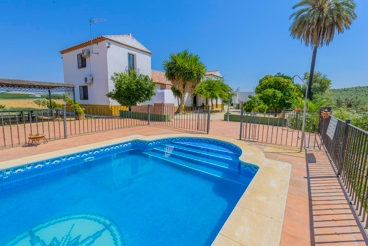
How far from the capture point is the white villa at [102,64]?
47.5 feet

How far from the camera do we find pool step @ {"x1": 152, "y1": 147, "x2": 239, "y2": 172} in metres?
4.93

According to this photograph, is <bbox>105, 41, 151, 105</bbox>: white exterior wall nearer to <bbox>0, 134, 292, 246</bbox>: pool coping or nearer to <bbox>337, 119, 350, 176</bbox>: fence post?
<bbox>0, 134, 292, 246</bbox>: pool coping

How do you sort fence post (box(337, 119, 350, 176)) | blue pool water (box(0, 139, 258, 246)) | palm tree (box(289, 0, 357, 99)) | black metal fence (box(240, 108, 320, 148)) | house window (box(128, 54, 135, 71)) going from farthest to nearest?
house window (box(128, 54, 135, 71)), palm tree (box(289, 0, 357, 99)), black metal fence (box(240, 108, 320, 148)), fence post (box(337, 119, 350, 176)), blue pool water (box(0, 139, 258, 246))

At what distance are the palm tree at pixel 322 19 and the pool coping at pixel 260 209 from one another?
16.0 meters

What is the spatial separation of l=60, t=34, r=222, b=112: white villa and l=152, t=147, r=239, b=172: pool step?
736 cm

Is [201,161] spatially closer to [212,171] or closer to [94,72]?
[212,171]

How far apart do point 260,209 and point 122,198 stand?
2.58 meters

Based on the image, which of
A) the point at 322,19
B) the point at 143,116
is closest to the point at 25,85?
the point at 143,116

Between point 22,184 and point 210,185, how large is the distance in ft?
14.5

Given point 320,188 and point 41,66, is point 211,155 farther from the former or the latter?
point 41,66

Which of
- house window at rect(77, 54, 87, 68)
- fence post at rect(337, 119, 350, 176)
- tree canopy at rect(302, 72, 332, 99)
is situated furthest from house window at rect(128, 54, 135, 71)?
tree canopy at rect(302, 72, 332, 99)

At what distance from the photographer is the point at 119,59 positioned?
15219 millimetres

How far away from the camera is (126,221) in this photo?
2.81 metres

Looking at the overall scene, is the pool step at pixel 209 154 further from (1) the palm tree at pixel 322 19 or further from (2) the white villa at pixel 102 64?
(1) the palm tree at pixel 322 19
